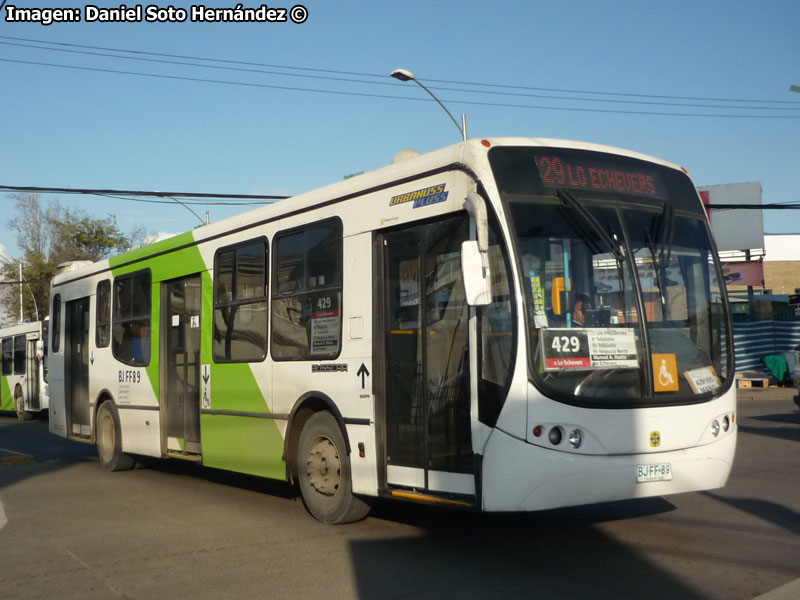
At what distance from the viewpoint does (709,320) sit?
7.11 meters

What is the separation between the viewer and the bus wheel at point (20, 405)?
29734mm

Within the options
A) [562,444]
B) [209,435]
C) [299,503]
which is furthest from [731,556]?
[209,435]

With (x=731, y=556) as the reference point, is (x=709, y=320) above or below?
above

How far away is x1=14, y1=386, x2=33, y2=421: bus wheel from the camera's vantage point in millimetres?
29734

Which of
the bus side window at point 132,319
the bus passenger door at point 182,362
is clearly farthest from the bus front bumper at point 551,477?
the bus side window at point 132,319

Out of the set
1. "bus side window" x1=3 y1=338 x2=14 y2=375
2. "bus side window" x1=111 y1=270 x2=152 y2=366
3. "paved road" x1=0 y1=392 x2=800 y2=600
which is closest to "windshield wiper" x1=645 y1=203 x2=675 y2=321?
"paved road" x1=0 y1=392 x2=800 y2=600

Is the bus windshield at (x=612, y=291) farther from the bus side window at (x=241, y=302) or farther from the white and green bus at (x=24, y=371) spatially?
the white and green bus at (x=24, y=371)

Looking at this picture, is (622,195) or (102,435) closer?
(622,195)

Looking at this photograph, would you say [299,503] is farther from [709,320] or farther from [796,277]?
[796,277]

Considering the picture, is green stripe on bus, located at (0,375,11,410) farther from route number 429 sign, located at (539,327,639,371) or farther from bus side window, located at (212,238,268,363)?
route number 429 sign, located at (539,327,639,371)

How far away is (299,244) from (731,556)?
4.85m

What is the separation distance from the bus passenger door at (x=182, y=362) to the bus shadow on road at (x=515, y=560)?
3.42 metres

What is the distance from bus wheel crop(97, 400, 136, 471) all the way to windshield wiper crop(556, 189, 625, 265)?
8.46 metres

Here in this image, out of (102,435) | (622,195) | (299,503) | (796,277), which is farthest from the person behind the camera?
(796,277)
